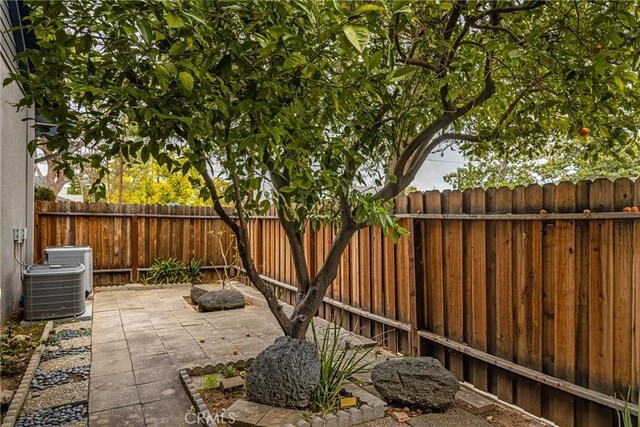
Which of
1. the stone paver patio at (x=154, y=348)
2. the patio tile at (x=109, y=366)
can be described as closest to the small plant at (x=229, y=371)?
the stone paver patio at (x=154, y=348)

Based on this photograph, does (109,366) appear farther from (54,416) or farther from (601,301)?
(601,301)

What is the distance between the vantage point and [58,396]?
9.65 feet

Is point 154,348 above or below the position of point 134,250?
below

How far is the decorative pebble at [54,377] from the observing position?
312 cm

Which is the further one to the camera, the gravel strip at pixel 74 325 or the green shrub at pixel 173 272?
the green shrub at pixel 173 272

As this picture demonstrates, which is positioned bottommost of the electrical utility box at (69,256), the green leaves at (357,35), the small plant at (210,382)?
the small plant at (210,382)

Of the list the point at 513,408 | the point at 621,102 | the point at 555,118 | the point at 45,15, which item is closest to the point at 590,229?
the point at 621,102

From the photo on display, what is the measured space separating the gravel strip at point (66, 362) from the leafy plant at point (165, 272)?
4.39 metres

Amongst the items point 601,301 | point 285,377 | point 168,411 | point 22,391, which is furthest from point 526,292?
point 22,391

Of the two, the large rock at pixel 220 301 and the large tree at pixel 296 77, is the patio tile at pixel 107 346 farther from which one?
the large tree at pixel 296 77

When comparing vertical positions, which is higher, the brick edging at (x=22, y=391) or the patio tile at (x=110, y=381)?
the brick edging at (x=22, y=391)

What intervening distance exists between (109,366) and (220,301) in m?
2.46

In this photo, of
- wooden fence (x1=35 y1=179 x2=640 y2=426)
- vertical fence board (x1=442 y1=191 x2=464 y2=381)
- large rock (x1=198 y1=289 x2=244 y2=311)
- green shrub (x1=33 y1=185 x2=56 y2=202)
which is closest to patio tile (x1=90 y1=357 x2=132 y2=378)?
large rock (x1=198 y1=289 x2=244 y2=311)

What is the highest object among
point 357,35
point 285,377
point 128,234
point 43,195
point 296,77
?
point 296,77
